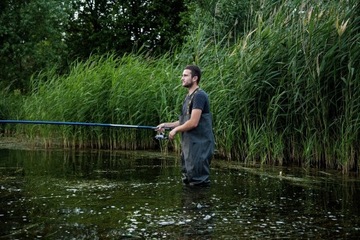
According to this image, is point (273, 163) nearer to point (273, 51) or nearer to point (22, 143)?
point (273, 51)

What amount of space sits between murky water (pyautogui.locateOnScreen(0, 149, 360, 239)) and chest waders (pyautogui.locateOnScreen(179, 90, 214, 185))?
→ 0.20 m

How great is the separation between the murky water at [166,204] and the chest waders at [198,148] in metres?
0.20

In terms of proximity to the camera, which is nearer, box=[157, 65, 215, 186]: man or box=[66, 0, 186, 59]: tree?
box=[157, 65, 215, 186]: man

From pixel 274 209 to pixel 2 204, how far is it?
262cm

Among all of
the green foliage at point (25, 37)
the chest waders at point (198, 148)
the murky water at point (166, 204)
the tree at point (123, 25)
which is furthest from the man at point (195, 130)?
the tree at point (123, 25)

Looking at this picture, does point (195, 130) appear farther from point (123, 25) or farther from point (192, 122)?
point (123, 25)

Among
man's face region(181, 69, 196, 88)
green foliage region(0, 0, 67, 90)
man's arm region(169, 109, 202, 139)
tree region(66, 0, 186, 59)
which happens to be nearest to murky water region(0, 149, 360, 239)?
man's arm region(169, 109, 202, 139)

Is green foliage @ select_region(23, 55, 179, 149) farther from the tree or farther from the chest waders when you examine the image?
the tree

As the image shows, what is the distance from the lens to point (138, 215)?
5.70 m

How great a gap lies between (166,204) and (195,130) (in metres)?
1.25

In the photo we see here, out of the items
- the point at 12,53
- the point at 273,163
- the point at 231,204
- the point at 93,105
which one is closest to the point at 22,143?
the point at 93,105

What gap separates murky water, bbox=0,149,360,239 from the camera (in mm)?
5055

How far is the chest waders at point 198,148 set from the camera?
7172 mm

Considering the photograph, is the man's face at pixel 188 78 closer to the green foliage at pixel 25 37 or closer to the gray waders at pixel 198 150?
the gray waders at pixel 198 150
